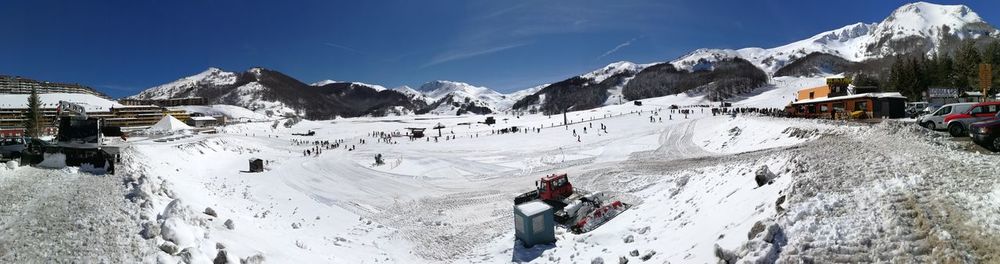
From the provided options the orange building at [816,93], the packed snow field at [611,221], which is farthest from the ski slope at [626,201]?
the orange building at [816,93]

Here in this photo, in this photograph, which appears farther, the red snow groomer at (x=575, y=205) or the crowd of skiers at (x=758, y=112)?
the crowd of skiers at (x=758, y=112)

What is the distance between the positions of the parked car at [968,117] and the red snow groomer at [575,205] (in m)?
12.8

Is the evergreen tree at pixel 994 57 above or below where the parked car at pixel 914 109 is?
above

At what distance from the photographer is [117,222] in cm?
1131

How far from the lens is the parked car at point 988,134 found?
42.7 ft

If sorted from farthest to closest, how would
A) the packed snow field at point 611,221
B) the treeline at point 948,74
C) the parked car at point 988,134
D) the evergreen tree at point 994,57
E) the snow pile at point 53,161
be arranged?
1. the treeline at point 948,74
2. the evergreen tree at point 994,57
3. the snow pile at point 53,161
4. the parked car at point 988,134
5. the packed snow field at point 611,221

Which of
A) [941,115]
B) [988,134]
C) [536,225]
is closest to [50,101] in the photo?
[536,225]

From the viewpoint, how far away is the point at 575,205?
63.4 ft

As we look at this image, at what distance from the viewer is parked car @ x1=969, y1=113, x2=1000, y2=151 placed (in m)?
13.0

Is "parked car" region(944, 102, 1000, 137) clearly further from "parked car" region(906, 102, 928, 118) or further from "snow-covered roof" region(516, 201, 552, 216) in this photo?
"parked car" region(906, 102, 928, 118)

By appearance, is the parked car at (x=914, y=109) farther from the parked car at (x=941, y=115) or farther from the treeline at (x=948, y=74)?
the treeline at (x=948, y=74)

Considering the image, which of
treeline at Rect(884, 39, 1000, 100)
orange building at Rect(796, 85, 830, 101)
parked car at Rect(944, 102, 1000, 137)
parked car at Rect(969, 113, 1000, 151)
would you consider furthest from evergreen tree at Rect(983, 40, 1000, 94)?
parked car at Rect(969, 113, 1000, 151)

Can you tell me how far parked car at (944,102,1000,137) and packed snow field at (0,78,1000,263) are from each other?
197 centimetres

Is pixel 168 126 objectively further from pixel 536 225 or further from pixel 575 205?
pixel 536 225
